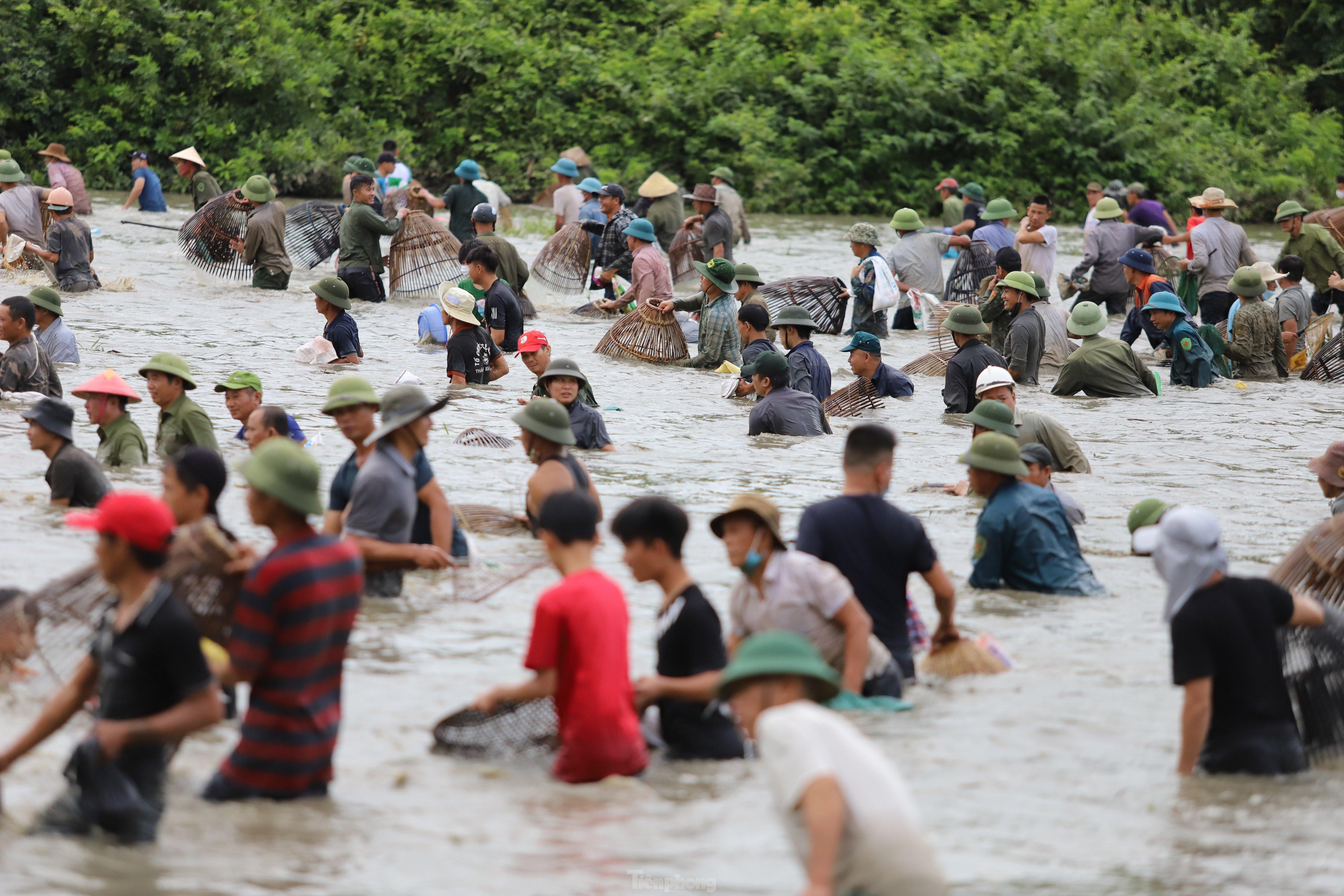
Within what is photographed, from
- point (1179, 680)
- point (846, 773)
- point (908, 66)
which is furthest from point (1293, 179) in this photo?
point (846, 773)

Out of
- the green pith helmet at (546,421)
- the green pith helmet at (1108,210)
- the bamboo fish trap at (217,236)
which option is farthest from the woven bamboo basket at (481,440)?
the green pith helmet at (1108,210)

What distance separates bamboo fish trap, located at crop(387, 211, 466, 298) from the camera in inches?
698

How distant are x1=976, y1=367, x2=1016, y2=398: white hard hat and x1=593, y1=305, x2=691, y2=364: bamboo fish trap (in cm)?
504

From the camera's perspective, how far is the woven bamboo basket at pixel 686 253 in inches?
749

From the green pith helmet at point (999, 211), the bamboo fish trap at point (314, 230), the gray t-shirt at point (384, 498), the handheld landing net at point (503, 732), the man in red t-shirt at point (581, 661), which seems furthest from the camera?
the bamboo fish trap at point (314, 230)

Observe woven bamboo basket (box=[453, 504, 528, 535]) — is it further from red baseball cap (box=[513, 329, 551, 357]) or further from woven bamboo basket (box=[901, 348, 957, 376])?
woven bamboo basket (box=[901, 348, 957, 376])

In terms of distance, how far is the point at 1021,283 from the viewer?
13828mm

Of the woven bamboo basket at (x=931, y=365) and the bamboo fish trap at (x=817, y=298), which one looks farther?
the bamboo fish trap at (x=817, y=298)

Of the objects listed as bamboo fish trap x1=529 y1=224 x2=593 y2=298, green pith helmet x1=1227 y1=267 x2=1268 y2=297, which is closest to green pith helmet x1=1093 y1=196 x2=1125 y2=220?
green pith helmet x1=1227 y1=267 x2=1268 y2=297

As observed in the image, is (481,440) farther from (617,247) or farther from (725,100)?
(725,100)

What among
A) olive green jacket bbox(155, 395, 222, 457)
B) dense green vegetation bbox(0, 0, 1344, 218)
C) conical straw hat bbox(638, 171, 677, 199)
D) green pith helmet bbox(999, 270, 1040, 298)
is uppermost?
dense green vegetation bbox(0, 0, 1344, 218)

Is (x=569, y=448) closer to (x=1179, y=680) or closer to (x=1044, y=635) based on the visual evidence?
(x=1044, y=635)

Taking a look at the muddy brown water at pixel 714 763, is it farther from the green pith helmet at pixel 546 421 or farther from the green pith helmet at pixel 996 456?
the green pith helmet at pixel 546 421

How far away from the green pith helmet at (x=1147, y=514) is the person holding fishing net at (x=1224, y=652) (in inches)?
88.9
